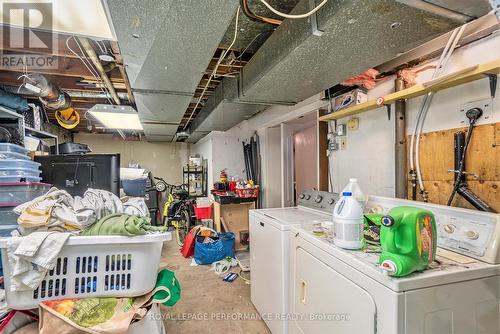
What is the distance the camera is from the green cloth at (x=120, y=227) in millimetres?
1096

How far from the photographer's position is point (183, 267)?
315 cm

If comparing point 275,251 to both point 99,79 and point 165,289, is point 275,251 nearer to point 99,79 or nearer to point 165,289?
point 165,289

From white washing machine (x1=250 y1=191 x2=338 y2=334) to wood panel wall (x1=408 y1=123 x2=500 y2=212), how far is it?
65 centimetres

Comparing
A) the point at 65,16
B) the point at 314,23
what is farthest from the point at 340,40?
the point at 65,16

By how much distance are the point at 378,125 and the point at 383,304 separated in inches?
60.2

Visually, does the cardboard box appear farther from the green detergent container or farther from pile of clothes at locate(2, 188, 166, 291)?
pile of clothes at locate(2, 188, 166, 291)

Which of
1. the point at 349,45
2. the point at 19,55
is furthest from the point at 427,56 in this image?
the point at 19,55

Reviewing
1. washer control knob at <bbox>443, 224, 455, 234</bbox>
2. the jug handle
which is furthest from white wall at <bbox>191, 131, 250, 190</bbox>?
the jug handle

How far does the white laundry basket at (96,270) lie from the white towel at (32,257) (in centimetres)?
5

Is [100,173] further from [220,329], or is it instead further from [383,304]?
[383,304]

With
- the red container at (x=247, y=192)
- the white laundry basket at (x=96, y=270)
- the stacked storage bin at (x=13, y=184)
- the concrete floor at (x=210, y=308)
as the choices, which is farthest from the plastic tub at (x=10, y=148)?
the red container at (x=247, y=192)

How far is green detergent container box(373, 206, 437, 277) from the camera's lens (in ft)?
2.79

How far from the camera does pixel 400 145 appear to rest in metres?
1.73

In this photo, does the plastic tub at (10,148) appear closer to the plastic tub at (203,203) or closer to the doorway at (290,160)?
the plastic tub at (203,203)
